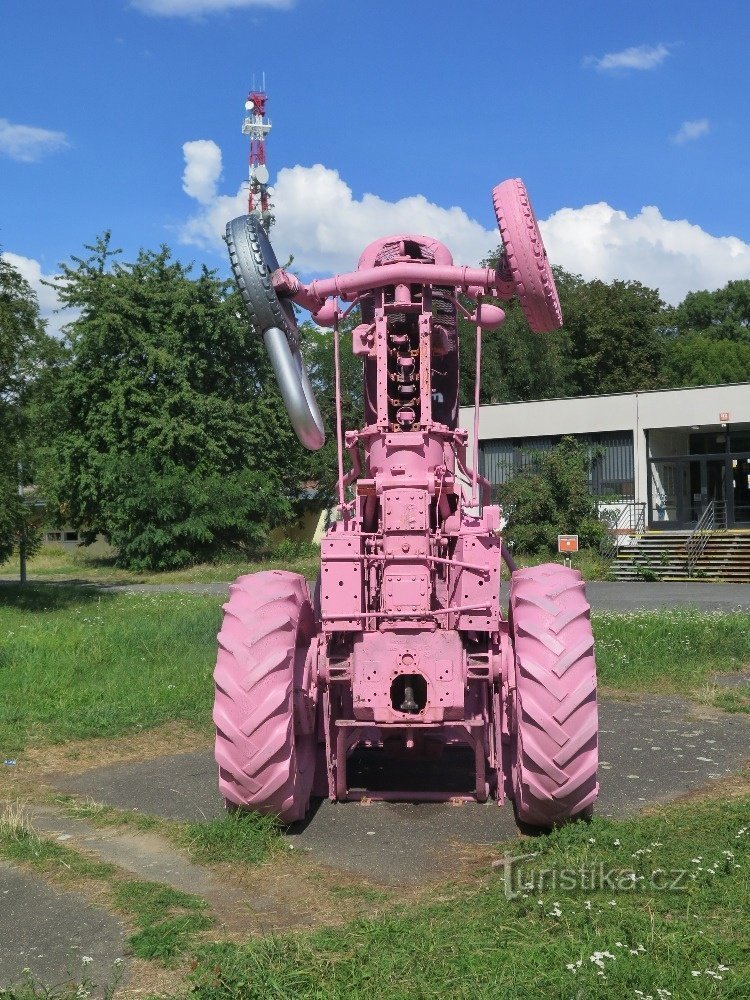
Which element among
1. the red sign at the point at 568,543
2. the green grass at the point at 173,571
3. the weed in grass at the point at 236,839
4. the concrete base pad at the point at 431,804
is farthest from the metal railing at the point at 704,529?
the weed in grass at the point at 236,839

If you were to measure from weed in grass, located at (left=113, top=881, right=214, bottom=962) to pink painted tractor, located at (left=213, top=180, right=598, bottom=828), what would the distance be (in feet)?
2.95

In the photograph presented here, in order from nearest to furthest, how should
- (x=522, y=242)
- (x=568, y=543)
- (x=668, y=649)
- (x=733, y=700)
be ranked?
(x=522, y=242), (x=733, y=700), (x=668, y=649), (x=568, y=543)

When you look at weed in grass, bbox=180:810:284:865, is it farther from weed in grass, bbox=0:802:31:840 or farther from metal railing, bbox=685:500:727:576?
metal railing, bbox=685:500:727:576

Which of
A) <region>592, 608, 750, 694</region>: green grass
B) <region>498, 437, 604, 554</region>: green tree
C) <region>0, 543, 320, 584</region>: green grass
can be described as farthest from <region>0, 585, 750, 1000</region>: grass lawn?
<region>498, 437, 604, 554</region>: green tree

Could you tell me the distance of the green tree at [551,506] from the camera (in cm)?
3209

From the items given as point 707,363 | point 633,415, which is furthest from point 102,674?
point 707,363

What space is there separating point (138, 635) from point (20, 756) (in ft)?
15.7

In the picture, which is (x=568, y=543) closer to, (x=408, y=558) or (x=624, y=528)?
(x=624, y=528)

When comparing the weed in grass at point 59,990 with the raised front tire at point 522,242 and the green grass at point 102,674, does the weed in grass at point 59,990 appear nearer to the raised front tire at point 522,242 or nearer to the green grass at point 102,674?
the raised front tire at point 522,242

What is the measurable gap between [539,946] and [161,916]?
169 centimetres

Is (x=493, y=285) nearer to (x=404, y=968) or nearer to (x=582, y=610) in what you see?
(x=582, y=610)

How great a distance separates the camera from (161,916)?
463 cm

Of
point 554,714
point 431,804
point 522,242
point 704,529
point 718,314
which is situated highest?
point 718,314

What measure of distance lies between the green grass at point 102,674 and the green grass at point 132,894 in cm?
271
